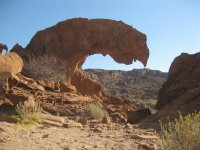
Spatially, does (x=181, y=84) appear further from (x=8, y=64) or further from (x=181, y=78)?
(x=8, y=64)

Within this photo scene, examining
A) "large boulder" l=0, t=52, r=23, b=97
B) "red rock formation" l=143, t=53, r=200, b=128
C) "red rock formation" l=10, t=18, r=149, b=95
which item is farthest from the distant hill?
"large boulder" l=0, t=52, r=23, b=97

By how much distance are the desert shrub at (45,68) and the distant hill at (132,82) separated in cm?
1668

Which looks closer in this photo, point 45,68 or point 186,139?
point 186,139

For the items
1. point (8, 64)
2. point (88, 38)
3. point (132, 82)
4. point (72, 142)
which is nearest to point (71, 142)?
point (72, 142)

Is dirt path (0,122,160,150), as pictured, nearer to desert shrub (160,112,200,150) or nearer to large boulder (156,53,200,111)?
desert shrub (160,112,200,150)

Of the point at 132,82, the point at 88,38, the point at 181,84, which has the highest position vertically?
the point at 88,38

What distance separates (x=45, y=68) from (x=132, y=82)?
2864 centimetres

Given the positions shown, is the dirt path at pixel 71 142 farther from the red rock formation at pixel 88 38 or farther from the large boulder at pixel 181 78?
the red rock formation at pixel 88 38

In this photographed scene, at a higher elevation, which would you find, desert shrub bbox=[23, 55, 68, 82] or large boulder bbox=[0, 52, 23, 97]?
desert shrub bbox=[23, 55, 68, 82]

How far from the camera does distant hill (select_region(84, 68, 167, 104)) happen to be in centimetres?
4209

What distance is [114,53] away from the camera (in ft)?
83.5

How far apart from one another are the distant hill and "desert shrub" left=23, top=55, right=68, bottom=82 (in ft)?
54.7

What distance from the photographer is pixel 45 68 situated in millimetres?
21828

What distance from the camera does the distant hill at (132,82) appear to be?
42094 millimetres
